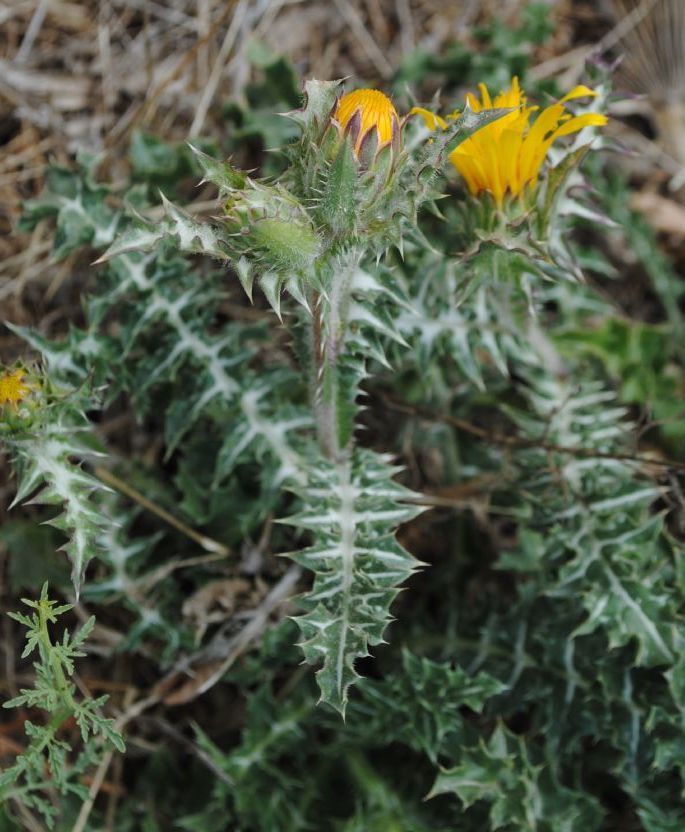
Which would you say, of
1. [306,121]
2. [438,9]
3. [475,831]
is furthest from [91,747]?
[438,9]

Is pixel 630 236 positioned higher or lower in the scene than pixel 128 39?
lower

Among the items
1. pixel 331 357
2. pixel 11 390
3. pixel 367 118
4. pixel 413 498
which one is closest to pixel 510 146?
pixel 367 118

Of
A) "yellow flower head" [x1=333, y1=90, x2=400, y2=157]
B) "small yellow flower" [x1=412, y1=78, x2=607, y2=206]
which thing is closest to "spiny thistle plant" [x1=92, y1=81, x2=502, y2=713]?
"yellow flower head" [x1=333, y1=90, x2=400, y2=157]

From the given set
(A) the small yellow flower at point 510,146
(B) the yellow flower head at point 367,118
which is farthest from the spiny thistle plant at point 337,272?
(A) the small yellow flower at point 510,146

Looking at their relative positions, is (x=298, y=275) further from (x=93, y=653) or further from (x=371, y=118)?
(x=93, y=653)

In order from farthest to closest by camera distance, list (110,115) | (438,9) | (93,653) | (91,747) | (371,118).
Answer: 1. (438,9)
2. (110,115)
3. (93,653)
4. (91,747)
5. (371,118)

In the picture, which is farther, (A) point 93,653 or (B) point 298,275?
(A) point 93,653

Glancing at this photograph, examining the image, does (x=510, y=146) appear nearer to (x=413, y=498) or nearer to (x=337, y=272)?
(x=337, y=272)
